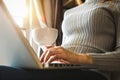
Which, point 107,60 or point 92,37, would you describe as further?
point 92,37

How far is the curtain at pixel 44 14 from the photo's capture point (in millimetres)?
2504

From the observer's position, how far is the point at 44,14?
253 cm

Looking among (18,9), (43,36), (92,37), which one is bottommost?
(43,36)

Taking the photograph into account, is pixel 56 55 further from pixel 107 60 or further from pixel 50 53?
pixel 107 60

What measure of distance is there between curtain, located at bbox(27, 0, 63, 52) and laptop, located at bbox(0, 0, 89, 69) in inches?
68.5

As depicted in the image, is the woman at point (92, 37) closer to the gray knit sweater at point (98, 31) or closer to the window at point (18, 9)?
the gray knit sweater at point (98, 31)

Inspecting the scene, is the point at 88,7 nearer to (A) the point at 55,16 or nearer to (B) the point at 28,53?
(B) the point at 28,53

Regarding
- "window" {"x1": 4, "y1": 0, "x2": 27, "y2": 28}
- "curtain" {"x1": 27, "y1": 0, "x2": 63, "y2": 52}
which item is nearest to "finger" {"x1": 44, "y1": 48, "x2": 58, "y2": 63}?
"curtain" {"x1": 27, "y1": 0, "x2": 63, "y2": 52}

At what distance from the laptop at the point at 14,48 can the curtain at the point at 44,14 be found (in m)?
1.74

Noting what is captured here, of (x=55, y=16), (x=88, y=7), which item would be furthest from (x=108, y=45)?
(x=55, y=16)

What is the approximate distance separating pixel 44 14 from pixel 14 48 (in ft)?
6.18

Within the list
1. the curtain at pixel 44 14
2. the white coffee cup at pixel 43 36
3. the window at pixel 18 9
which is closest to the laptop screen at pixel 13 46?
the white coffee cup at pixel 43 36

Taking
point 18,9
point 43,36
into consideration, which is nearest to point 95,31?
point 43,36

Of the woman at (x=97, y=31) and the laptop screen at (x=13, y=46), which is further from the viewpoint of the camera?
the woman at (x=97, y=31)
